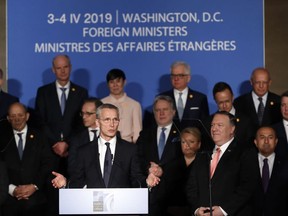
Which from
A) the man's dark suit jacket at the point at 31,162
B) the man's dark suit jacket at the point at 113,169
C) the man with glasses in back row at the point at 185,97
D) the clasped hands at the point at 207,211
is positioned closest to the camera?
the man's dark suit jacket at the point at 113,169

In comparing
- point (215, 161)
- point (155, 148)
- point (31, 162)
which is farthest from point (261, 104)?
point (31, 162)

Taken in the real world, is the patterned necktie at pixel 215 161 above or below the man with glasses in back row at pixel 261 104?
below

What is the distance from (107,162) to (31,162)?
5.98ft

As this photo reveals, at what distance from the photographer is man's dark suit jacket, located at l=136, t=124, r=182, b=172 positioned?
23.3 ft

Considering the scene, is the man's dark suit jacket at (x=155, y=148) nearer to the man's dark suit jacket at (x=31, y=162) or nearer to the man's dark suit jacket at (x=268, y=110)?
the man's dark suit jacket at (x=268, y=110)

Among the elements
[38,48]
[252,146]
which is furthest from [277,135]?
[38,48]

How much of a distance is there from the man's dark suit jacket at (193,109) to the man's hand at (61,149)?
110 centimetres

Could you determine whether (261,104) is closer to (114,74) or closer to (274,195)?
(274,195)

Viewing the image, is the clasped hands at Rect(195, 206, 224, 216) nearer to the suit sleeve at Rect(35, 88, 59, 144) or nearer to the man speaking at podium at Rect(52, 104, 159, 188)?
the man speaking at podium at Rect(52, 104, 159, 188)

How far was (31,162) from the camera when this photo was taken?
711cm

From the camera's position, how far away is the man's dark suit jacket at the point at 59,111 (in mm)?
7617

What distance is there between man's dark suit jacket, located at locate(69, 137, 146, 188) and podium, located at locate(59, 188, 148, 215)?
0.54 metres

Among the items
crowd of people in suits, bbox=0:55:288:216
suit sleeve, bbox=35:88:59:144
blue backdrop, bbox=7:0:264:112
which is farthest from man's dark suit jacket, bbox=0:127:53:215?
blue backdrop, bbox=7:0:264:112

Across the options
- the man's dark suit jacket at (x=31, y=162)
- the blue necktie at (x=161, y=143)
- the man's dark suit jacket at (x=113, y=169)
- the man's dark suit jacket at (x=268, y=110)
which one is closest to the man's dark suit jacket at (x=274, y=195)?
the man's dark suit jacket at (x=268, y=110)
